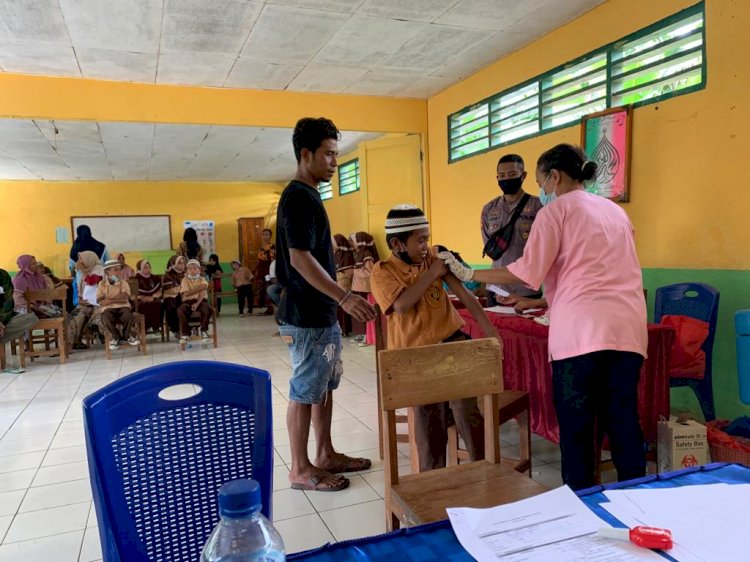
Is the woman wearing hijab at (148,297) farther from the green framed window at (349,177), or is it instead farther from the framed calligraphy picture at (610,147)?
the framed calligraphy picture at (610,147)

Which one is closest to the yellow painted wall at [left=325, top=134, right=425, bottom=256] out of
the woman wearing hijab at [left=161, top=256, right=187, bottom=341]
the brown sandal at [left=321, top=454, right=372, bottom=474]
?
the woman wearing hijab at [left=161, top=256, right=187, bottom=341]

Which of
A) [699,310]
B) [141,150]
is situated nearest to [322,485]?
[699,310]

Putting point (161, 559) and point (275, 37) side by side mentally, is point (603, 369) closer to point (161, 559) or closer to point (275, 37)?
point (161, 559)

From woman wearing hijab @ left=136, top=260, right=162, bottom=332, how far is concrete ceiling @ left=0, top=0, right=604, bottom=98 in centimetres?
293

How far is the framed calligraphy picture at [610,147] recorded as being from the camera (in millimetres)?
3707

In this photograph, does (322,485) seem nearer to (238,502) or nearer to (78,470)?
(78,470)

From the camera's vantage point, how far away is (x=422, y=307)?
2.17 m

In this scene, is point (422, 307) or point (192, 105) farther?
point (192, 105)

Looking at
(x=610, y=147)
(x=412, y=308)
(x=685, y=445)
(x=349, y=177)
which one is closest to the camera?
(x=412, y=308)

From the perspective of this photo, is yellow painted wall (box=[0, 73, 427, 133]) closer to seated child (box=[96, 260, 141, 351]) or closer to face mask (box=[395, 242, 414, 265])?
seated child (box=[96, 260, 141, 351])

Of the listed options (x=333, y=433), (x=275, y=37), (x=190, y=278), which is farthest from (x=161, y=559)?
(x=190, y=278)

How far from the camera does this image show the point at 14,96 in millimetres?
4918

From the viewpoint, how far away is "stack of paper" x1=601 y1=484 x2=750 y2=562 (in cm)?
81

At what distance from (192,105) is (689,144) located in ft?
14.7
